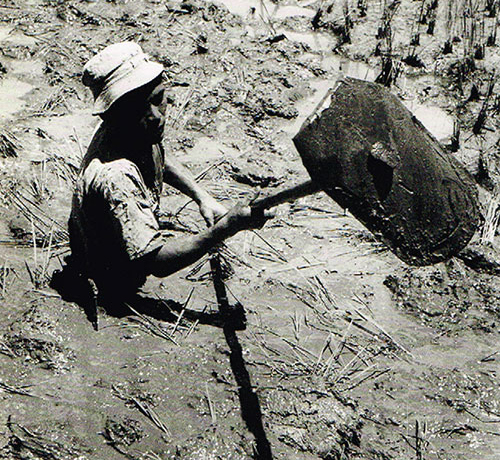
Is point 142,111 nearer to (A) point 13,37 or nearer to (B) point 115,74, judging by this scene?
(B) point 115,74

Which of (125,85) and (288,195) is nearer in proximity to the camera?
(288,195)

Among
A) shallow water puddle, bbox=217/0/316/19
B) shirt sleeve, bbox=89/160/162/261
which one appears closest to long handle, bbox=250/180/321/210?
shirt sleeve, bbox=89/160/162/261

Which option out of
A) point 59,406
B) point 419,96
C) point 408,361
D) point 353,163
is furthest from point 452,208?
point 419,96

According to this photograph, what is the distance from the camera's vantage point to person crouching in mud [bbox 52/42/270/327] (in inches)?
122

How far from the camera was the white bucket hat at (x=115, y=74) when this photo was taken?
3.08m

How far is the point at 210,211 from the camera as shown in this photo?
3740mm

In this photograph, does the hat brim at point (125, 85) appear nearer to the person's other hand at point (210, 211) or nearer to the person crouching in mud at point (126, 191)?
the person crouching in mud at point (126, 191)

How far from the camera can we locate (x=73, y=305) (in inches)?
134

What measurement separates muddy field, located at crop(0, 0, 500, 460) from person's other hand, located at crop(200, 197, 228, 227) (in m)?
0.30

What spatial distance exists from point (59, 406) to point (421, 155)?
1777 mm

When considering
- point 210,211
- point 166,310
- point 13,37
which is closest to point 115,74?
point 210,211

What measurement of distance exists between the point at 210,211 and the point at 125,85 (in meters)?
0.91

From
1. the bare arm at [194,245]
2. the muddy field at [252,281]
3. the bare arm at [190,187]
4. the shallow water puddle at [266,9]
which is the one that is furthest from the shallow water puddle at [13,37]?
the bare arm at [194,245]

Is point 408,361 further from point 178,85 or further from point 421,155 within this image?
point 178,85
